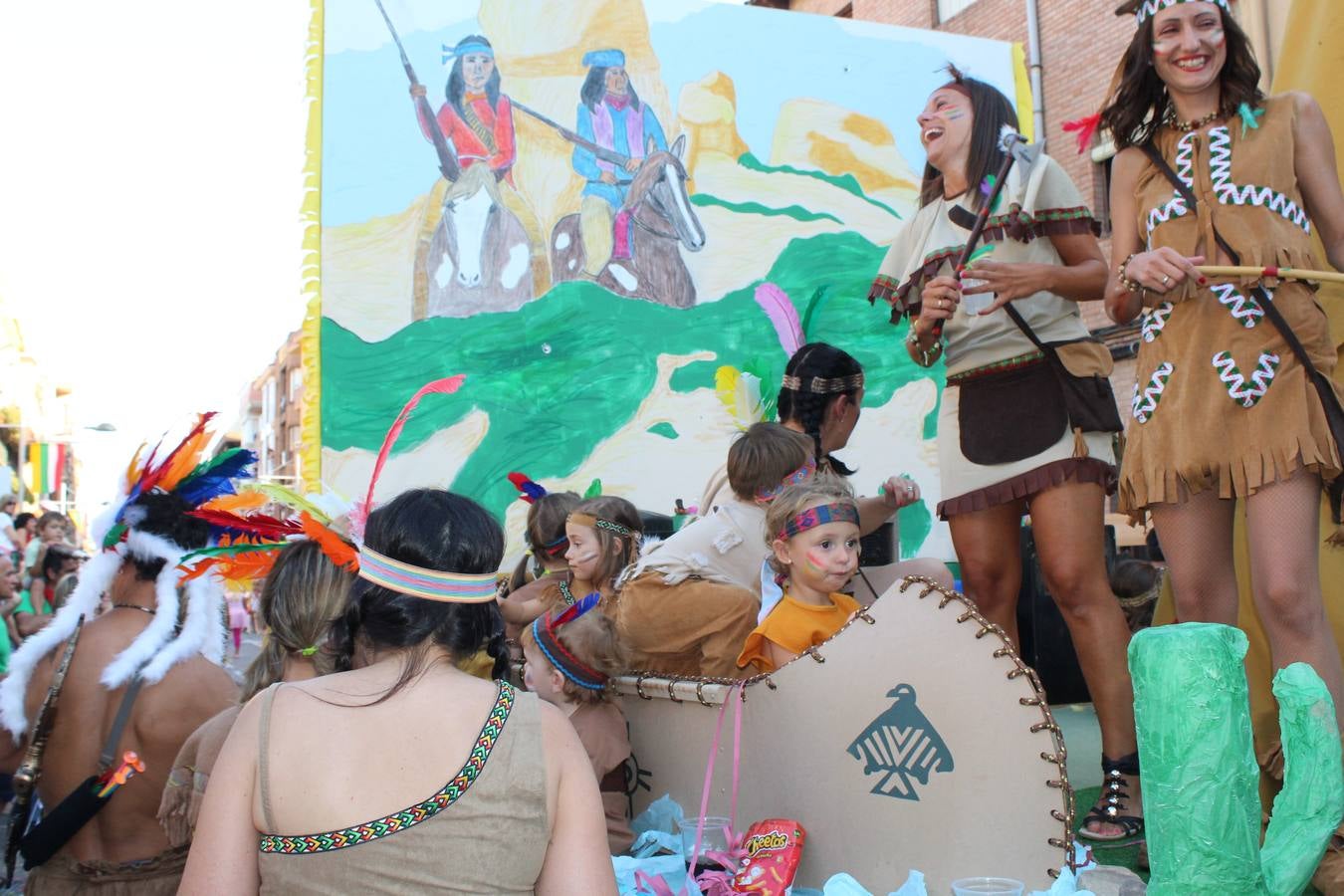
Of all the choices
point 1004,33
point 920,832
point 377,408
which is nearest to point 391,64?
point 377,408

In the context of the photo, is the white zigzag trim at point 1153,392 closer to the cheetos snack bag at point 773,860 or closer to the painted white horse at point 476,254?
the cheetos snack bag at point 773,860

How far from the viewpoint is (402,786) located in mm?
1610

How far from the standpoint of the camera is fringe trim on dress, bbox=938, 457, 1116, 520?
3.02 metres

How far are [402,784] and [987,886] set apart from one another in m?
1.17

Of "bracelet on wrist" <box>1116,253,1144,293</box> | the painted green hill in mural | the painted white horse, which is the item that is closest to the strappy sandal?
"bracelet on wrist" <box>1116,253,1144,293</box>

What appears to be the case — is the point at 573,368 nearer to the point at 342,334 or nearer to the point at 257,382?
the point at 342,334

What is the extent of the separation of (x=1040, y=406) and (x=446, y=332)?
6.30 m

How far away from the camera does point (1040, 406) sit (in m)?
3.11

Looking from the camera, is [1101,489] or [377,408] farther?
[377,408]

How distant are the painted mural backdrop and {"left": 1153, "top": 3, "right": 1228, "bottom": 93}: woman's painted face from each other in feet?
18.9

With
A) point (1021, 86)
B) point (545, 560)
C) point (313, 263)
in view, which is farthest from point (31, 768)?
point (1021, 86)

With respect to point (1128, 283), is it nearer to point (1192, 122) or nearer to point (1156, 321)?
point (1156, 321)

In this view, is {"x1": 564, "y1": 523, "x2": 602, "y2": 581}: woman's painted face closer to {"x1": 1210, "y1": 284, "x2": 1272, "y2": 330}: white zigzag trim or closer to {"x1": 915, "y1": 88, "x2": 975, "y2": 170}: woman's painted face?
{"x1": 915, "y1": 88, "x2": 975, "y2": 170}: woman's painted face

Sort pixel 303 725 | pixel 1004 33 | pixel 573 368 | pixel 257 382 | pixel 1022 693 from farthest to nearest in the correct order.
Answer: pixel 257 382, pixel 1004 33, pixel 573 368, pixel 1022 693, pixel 303 725
